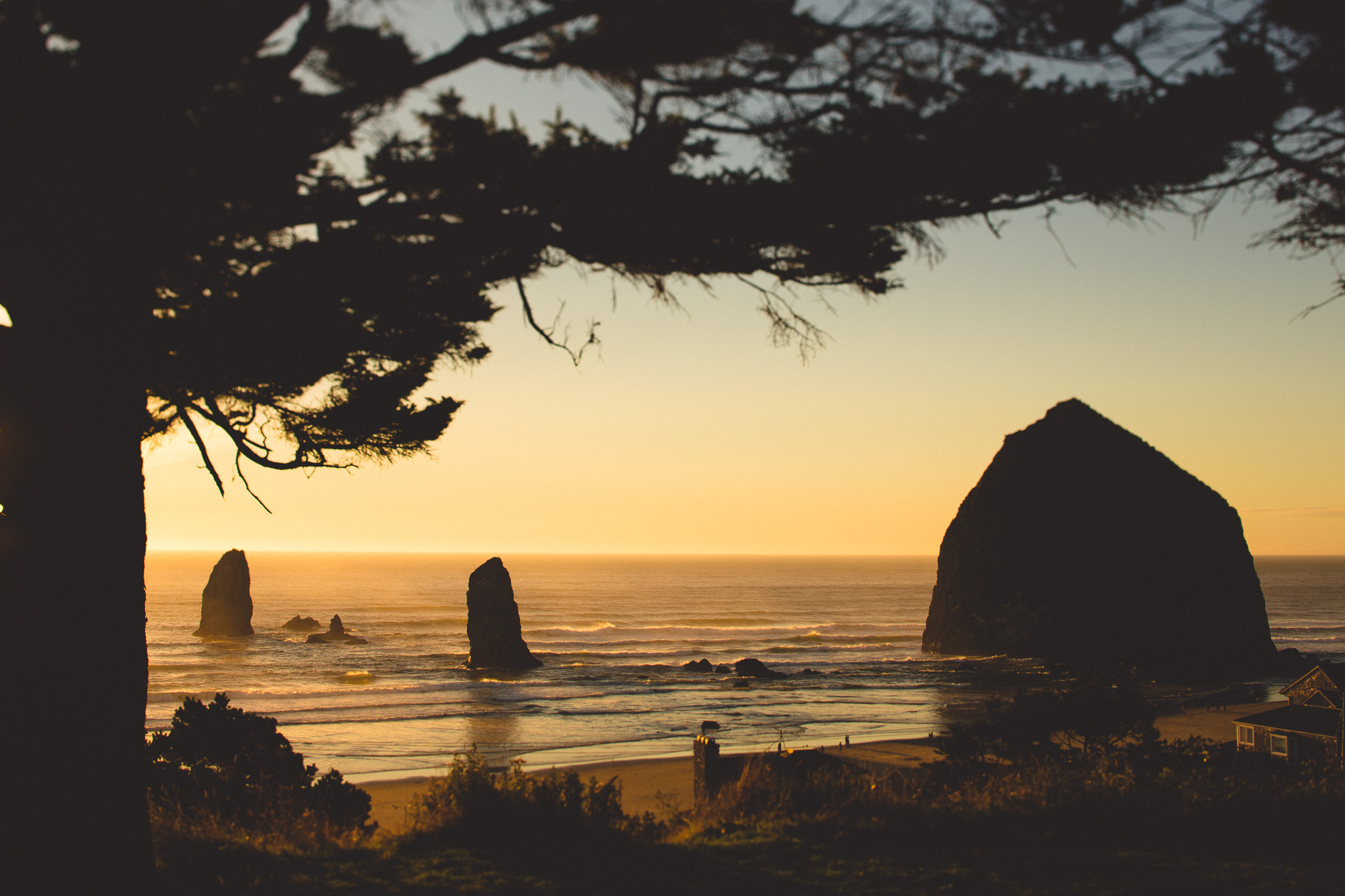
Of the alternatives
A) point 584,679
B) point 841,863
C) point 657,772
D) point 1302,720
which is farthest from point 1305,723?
point 584,679

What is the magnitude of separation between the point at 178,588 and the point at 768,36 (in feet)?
418

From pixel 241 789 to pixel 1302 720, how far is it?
57.1ft

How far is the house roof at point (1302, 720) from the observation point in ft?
48.1

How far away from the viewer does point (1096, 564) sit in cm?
4756

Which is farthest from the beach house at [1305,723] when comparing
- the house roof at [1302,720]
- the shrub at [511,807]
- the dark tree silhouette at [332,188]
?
the dark tree silhouette at [332,188]

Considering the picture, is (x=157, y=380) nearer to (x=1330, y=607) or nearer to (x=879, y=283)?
(x=879, y=283)

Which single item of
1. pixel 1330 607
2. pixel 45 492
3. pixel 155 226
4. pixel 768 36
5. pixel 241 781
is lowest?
pixel 1330 607

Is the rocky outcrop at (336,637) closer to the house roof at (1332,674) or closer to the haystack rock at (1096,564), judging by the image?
the haystack rock at (1096,564)

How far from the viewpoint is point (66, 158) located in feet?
13.4

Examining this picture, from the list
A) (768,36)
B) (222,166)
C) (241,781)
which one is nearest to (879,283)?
(768,36)

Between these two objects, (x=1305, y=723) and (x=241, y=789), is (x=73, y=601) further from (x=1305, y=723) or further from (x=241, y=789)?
(x=1305, y=723)

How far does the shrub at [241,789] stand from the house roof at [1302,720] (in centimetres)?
1569

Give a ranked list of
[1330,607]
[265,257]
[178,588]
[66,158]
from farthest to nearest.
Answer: [178,588]
[1330,607]
[265,257]
[66,158]

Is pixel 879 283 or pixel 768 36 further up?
pixel 768 36
